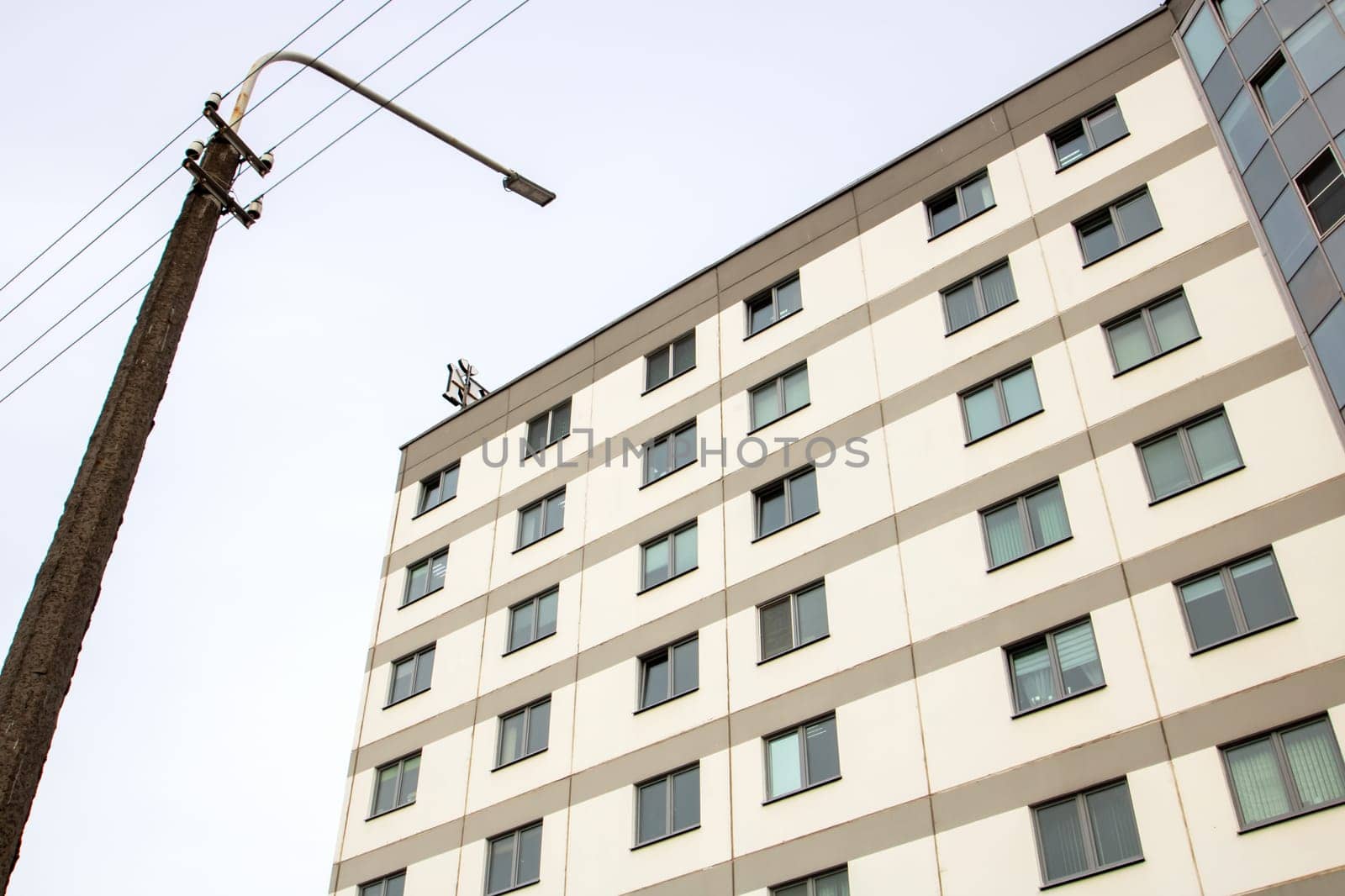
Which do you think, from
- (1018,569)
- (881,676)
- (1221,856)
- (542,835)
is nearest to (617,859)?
(542,835)

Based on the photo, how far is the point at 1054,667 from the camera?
24688 mm

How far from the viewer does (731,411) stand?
33.9m

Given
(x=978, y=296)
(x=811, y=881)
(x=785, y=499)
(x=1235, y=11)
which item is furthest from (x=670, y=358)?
(x=1235, y=11)

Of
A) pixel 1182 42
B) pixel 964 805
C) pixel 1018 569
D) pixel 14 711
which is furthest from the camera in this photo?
pixel 1182 42

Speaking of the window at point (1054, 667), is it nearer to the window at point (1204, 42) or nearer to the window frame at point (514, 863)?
the window frame at point (514, 863)

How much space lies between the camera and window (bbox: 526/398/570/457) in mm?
38250

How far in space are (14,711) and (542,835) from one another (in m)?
21.0

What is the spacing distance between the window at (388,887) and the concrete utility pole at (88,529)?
Result: 73.8 feet

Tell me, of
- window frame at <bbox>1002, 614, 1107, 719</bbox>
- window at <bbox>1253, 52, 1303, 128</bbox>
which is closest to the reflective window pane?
window frame at <bbox>1002, 614, 1107, 719</bbox>

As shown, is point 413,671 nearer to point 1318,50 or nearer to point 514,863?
point 514,863

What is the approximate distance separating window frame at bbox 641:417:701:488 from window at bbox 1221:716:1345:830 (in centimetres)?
1574

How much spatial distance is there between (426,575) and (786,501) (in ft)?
41.5

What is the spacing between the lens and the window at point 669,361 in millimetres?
36559

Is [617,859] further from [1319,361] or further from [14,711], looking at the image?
[14,711]
